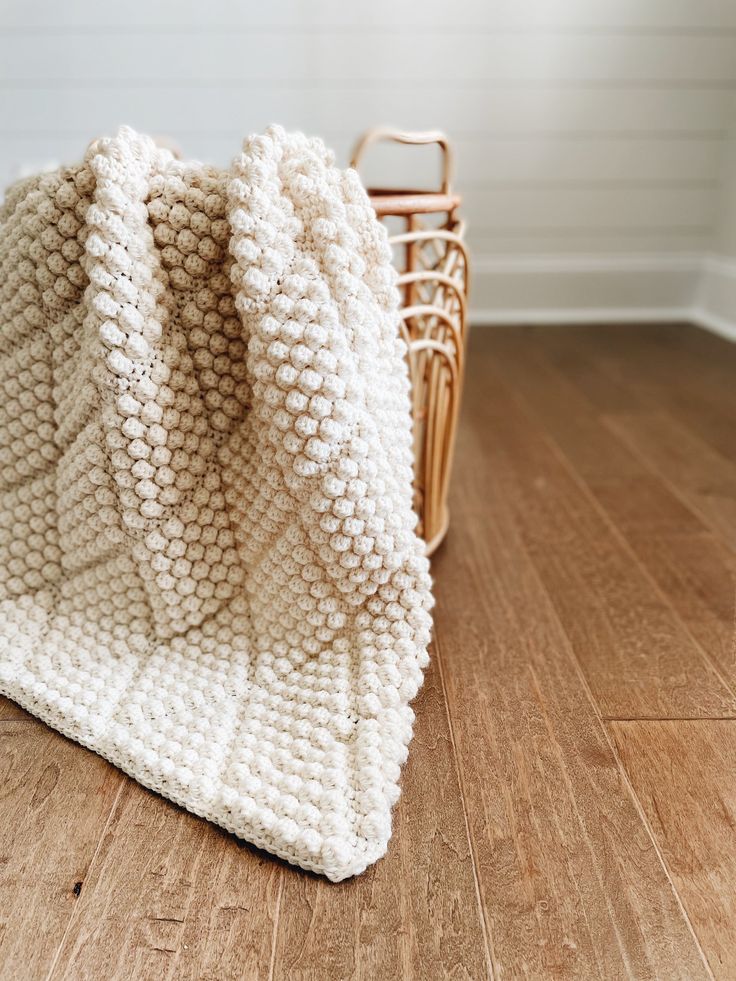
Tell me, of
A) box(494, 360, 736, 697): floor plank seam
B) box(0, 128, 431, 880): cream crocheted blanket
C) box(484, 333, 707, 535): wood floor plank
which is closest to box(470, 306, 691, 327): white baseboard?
box(484, 333, 707, 535): wood floor plank

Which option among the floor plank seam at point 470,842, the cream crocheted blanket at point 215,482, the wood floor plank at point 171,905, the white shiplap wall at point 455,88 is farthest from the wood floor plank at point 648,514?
the white shiplap wall at point 455,88

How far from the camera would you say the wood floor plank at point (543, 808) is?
0.58 meters

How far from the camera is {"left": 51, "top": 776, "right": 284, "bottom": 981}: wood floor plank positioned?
569mm

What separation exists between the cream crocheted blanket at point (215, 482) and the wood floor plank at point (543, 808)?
0.09 metres

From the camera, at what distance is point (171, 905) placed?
610 millimetres

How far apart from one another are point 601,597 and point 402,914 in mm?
535

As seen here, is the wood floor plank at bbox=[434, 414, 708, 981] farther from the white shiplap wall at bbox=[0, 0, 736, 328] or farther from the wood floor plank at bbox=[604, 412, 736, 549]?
the white shiplap wall at bbox=[0, 0, 736, 328]

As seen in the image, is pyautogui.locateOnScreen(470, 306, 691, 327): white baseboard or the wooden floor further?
pyautogui.locateOnScreen(470, 306, 691, 327): white baseboard

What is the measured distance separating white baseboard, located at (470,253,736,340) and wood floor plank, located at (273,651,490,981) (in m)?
2.06

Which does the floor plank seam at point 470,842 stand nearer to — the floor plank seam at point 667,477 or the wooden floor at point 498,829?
the wooden floor at point 498,829

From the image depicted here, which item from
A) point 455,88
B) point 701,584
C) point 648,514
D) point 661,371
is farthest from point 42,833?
point 455,88

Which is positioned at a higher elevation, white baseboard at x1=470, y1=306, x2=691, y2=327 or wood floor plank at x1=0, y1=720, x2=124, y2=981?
wood floor plank at x1=0, y1=720, x2=124, y2=981

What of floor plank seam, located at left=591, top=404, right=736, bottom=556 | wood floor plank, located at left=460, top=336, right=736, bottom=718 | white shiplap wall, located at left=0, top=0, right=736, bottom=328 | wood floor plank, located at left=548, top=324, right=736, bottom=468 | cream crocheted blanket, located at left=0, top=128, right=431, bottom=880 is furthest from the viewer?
white shiplap wall, located at left=0, top=0, right=736, bottom=328

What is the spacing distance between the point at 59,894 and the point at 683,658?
0.66 metres
